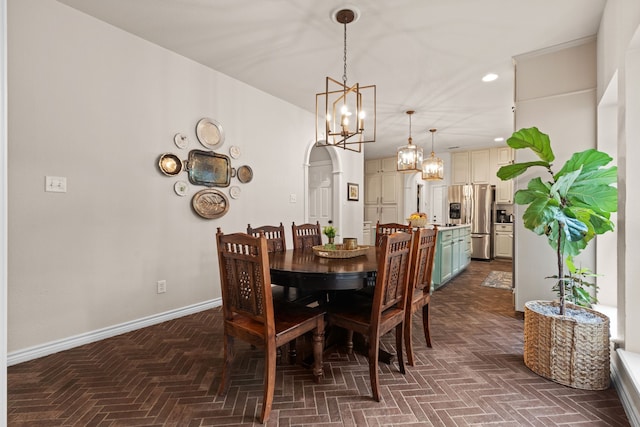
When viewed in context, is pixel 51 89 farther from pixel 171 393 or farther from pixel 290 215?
pixel 290 215

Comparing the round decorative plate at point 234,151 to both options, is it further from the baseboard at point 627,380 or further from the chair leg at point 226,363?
the baseboard at point 627,380

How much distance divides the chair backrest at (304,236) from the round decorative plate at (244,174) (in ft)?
3.15

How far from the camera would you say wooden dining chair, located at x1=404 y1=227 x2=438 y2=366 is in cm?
212

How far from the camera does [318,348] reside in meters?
1.93

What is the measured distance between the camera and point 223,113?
3.59 m

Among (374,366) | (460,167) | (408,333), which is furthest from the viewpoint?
(460,167)

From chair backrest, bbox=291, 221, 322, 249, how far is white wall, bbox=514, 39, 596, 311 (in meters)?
2.06

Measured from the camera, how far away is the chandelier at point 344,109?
2424 millimetres

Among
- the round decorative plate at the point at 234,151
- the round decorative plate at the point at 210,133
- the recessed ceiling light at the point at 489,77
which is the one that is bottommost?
the round decorative plate at the point at 234,151

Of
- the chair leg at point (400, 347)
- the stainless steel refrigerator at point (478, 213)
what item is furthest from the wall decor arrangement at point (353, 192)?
the chair leg at point (400, 347)

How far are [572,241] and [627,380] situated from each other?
785 mm

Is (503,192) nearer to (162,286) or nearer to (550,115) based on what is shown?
(550,115)

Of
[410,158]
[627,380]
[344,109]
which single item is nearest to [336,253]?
[344,109]

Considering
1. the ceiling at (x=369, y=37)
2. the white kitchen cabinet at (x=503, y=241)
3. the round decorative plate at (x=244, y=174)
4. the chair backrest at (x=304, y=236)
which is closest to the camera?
the ceiling at (x=369, y=37)
